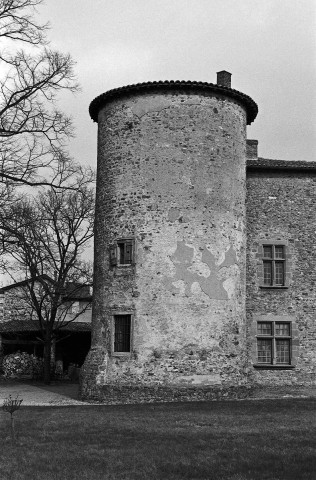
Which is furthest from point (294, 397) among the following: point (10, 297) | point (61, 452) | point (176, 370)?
point (10, 297)

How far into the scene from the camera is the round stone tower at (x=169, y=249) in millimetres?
19953

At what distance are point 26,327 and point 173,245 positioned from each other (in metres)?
21.8

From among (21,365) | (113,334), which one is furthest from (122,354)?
(21,365)

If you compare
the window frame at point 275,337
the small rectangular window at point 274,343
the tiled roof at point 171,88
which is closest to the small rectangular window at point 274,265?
the window frame at point 275,337

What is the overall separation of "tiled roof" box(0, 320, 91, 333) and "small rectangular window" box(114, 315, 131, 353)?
1886 centimetres

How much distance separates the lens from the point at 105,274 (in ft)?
69.8

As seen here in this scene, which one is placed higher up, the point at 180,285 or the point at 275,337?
the point at 180,285

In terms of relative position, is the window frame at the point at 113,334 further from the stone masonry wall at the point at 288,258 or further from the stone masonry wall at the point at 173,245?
the stone masonry wall at the point at 288,258

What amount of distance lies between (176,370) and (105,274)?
378cm

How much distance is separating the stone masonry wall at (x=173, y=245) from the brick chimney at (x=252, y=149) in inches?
133

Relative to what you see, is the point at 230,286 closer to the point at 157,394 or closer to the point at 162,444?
the point at 157,394

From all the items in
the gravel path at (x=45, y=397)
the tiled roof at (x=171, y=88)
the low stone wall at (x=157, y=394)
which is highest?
the tiled roof at (x=171, y=88)

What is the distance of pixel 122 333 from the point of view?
20.5 m

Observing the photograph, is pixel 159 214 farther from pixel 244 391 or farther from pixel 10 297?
pixel 10 297
